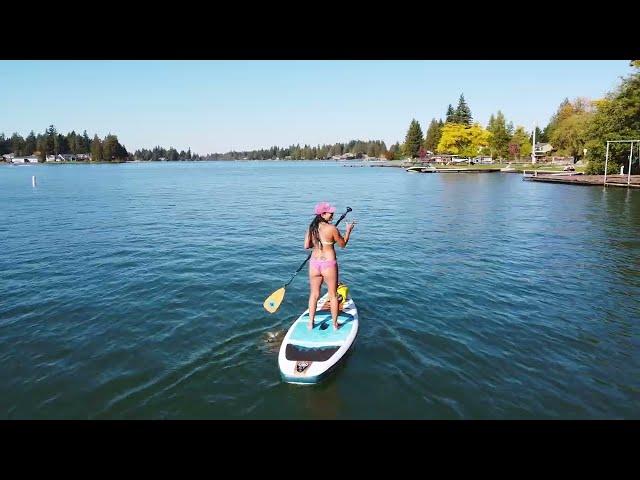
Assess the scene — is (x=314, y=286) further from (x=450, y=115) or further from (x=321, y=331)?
(x=450, y=115)

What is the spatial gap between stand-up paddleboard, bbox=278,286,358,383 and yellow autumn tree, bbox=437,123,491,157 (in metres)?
114

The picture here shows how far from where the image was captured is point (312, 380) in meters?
8.63

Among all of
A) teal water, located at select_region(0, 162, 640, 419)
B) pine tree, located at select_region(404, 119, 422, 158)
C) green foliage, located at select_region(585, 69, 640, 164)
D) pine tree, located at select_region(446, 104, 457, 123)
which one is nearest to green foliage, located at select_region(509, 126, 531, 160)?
pine tree, located at select_region(446, 104, 457, 123)

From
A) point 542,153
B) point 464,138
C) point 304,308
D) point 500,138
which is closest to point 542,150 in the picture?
point 542,153

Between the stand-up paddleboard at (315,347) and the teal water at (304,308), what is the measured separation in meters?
0.33

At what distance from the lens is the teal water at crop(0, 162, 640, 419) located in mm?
8250

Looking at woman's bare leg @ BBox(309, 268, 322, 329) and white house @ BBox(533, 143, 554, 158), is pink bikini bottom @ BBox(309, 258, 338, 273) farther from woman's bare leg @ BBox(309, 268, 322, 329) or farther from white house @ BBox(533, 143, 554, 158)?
white house @ BBox(533, 143, 554, 158)

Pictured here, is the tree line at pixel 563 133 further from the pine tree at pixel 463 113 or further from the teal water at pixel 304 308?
the teal water at pixel 304 308

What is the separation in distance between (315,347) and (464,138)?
116828 mm

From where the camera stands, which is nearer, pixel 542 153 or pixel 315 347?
pixel 315 347

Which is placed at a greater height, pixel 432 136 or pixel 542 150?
pixel 432 136

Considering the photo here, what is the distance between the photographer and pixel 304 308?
43.4ft
